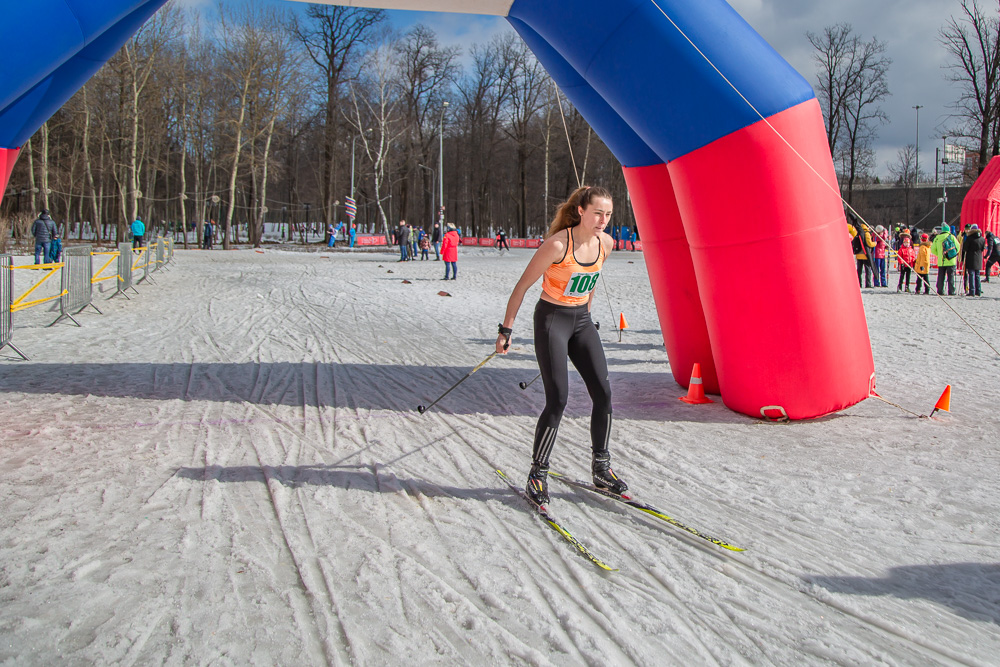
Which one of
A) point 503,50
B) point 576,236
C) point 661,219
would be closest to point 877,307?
point 661,219

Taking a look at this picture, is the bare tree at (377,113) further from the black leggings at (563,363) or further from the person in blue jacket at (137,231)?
the black leggings at (563,363)

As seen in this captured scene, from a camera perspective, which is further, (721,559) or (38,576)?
(721,559)

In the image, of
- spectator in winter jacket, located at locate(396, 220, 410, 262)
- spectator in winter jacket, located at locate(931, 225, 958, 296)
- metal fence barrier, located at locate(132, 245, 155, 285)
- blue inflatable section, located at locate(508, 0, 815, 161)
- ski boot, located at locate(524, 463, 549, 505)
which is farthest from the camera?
spectator in winter jacket, located at locate(396, 220, 410, 262)

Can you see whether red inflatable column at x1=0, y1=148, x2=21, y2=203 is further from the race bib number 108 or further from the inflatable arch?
the race bib number 108

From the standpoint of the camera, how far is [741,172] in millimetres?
5582

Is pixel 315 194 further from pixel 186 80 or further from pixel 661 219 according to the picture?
pixel 661 219

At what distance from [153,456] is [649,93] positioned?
4.89 m

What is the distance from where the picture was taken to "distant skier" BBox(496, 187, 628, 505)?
4.09 metres

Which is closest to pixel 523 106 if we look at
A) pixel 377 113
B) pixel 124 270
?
pixel 377 113

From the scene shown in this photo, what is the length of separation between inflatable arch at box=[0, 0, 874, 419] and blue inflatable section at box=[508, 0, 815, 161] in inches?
0.4

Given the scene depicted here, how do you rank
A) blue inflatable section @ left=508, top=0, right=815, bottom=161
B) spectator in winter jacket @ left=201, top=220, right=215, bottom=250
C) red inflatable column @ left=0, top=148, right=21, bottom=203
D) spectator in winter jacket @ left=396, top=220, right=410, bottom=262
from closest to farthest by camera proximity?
1. blue inflatable section @ left=508, top=0, right=815, bottom=161
2. red inflatable column @ left=0, top=148, right=21, bottom=203
3. spectator in winter jacket @ left=396, top=220, right=410, bottom=262
4. spectator in winter jacket @ left=201, top=220, right=215, bottom=250

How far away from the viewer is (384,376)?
8016mm

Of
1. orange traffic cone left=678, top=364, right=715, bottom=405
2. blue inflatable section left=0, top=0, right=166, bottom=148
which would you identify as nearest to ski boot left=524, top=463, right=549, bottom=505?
orange traffic cone left=678, top=364, right=715, bottom=405

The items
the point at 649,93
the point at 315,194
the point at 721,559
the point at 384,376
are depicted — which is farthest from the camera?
the point at 315,194
